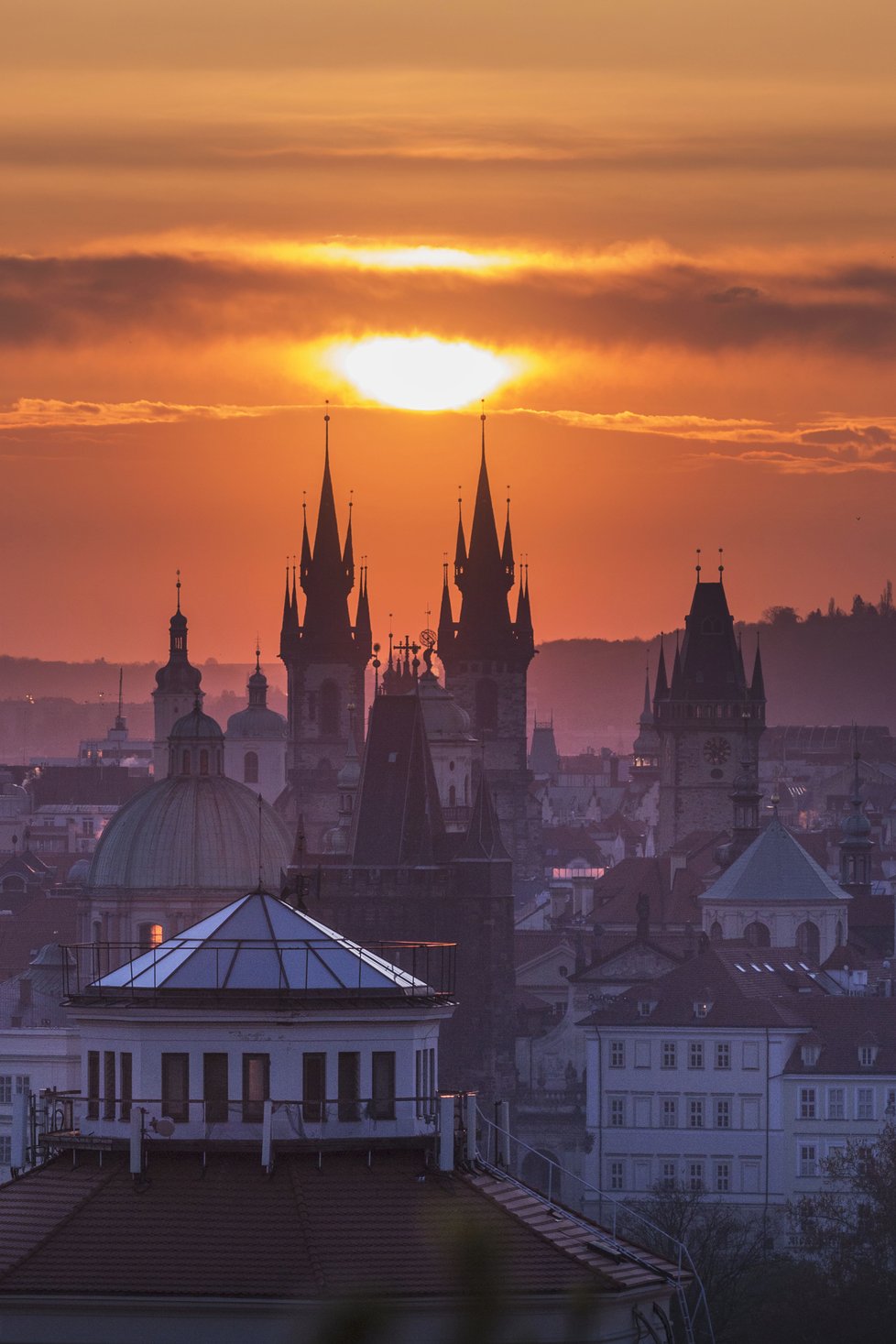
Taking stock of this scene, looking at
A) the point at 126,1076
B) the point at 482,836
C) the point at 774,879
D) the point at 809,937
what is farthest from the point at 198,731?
the point at 126,1076

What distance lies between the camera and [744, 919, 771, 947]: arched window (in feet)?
508

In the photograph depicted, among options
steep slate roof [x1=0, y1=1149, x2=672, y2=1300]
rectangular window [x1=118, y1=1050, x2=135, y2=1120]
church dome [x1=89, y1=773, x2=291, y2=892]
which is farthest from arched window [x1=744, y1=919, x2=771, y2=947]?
steep slate roof [x1=0, y1=1149, x2=672, y2=1300]

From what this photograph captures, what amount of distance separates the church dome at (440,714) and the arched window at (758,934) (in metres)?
17.3

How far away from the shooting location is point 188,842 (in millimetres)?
131500

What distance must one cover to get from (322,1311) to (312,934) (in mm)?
14465

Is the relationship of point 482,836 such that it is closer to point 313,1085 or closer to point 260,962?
point 260,962

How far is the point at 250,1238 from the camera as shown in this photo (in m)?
35.3

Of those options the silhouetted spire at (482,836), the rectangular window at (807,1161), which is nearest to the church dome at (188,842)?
the silhouetted spire at (482,836)

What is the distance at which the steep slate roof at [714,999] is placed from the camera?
122m

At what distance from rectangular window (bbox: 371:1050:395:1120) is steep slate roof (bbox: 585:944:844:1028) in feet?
269

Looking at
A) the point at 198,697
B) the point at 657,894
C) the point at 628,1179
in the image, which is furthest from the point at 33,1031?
the point at 657,894

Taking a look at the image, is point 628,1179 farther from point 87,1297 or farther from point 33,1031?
point 87,1297

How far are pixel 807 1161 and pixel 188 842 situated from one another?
23.9 metres

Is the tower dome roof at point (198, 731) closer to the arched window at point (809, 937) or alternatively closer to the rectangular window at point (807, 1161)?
the arched window at point (809, 937)
